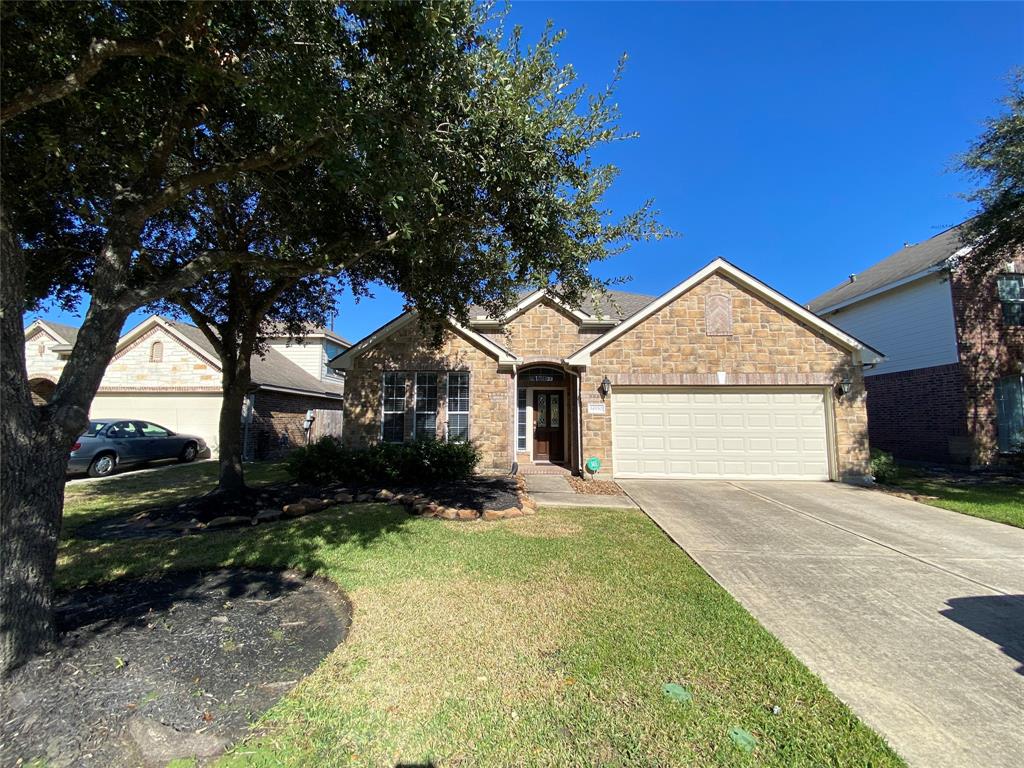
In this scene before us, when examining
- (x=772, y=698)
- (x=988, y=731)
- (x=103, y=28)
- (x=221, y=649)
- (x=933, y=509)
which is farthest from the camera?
(x=933, y=509)

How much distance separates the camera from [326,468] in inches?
419

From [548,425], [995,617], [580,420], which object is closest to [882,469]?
[580,420]

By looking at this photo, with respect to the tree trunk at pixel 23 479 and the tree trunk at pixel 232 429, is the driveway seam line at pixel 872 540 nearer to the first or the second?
the tree trunk at pixel 23 479

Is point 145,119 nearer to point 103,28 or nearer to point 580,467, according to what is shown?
point 103,28

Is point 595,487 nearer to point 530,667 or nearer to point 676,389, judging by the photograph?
point 676,389

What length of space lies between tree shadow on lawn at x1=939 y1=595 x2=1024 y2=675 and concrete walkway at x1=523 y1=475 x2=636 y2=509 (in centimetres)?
472

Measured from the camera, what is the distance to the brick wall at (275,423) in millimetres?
16859

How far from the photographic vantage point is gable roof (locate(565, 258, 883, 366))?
11945mm

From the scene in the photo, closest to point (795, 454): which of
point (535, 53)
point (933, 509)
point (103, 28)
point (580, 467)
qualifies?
point (933, 509)

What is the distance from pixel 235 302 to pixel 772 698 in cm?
990

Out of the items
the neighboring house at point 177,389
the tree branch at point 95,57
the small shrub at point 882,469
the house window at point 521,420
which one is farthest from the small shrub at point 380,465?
the small shrub at point 882,469

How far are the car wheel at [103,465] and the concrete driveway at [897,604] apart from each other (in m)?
14.8

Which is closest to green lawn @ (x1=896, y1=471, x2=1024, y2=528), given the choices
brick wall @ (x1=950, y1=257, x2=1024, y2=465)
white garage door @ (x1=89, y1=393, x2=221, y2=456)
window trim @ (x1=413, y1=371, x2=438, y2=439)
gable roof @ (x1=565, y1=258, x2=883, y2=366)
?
brick wall @ (x1=950, y1=257, x2=1024, y2=465)

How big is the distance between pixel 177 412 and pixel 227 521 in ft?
42.0
